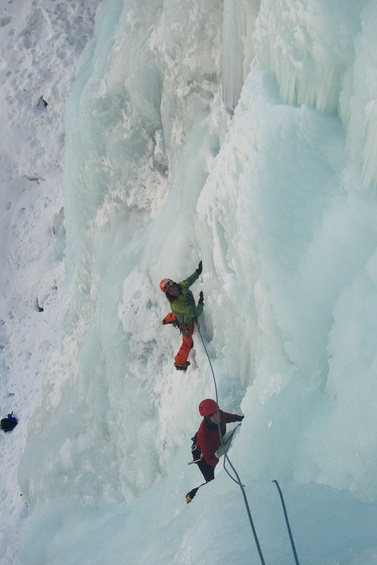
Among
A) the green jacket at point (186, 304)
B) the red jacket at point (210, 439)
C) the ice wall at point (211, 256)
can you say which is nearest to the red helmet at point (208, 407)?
the red jacket at point (210, 439)

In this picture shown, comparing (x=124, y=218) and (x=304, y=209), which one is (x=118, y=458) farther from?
(x=304, y=209)

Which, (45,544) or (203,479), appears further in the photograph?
(45,544)

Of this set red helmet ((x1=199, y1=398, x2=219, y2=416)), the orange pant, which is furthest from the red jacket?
the orange pant

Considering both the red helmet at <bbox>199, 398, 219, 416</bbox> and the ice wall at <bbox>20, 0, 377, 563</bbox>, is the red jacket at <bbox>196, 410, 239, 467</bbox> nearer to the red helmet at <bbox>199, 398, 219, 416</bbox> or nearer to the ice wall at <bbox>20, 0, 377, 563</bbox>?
the red helmet at <bbox>199, 398, 219, 416</bbox>

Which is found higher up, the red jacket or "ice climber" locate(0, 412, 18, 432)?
the red jacket

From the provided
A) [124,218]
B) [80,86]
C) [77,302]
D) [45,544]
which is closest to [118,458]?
[45,544]

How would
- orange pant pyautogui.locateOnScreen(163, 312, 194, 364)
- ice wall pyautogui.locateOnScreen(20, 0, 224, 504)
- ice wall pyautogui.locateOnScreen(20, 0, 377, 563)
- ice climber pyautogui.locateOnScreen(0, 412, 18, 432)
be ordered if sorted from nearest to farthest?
ice wall pyautogui.locateOnScreen(20, 0, 377, 563) < orange pant pyautogui.locateOnScreen(163, 312, 194, 364) < ice wall pyautogui.locateOnScreen(20, 0, 224, 504) < ice climber pyautogui.locateOnScreen(0, 412, 18, 432)

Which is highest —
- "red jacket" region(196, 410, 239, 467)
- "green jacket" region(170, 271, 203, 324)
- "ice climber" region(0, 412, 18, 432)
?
"green jacket" region(170, 271, 203, 324)

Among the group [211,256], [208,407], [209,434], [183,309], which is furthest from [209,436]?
[211,256]
